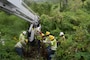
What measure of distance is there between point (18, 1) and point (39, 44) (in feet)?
11.7

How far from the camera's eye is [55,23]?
12.0m

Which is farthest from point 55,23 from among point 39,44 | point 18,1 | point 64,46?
point 18,1

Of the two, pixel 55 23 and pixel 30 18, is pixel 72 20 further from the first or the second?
pixel 30 18

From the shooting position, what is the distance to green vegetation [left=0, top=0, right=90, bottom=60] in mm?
8414

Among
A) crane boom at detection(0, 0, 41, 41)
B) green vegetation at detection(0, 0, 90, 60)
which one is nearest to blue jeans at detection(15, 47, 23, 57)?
green vegetation at detection(0, 0, 90, 60)

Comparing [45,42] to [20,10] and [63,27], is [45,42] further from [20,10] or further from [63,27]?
[20,10]

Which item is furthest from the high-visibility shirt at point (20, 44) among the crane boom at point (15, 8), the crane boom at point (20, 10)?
the crane boom at point (15, 8)

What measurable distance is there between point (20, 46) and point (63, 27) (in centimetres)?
214

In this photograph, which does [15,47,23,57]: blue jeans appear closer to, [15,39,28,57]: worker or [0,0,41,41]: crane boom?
[15,39,28,57]: worker

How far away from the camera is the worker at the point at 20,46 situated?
10245 mm

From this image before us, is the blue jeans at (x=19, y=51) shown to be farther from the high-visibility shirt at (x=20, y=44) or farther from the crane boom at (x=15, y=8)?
the crane boom at (x=15, y=8)

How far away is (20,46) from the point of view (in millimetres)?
10500

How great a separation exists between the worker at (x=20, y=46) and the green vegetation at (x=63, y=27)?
0.57ft

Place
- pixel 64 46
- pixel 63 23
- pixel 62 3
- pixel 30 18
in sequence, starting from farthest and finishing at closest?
1. pixel 62 3
2. pixel 63 23
3. pixel 30 18
4. pixel 64 46
